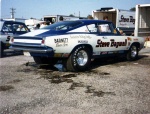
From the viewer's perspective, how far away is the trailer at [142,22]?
1703cm

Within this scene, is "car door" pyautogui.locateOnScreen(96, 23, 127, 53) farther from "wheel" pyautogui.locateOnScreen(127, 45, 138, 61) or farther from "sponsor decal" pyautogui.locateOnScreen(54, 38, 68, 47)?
"sponsor decal" pyautogui.locateOnScreen(54, 38, 68, 47)

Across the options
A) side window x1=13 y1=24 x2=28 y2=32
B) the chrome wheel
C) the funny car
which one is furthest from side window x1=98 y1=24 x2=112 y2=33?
side window x1=13 y1=24 x2=28 y2=32

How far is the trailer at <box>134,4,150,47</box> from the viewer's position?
17.0 m

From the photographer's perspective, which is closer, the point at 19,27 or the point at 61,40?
the point at 61,40

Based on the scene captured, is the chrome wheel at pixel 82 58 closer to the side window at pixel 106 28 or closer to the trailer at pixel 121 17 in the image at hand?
the side window at pixel 106 28

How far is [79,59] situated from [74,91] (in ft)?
7.85

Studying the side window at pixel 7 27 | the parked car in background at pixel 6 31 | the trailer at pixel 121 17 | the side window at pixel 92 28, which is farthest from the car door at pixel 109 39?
the trailer at pixel 121 17

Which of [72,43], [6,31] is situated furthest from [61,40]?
[6,31]

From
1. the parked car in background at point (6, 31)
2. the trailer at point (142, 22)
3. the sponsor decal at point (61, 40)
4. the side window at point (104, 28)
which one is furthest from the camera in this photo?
the trailer at point (142, 22)

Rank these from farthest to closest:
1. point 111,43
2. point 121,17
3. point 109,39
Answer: point 121,17
point 111,43
point 109,39

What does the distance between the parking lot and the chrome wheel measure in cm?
39

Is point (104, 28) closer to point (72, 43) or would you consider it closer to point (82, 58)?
point (82, 58)

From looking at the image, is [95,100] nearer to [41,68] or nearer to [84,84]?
[84,84]

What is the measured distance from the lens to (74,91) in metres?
5.33
